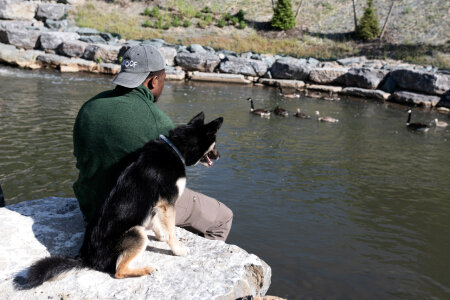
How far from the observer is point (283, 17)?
38812 mm

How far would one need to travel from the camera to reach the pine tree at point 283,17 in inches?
1531

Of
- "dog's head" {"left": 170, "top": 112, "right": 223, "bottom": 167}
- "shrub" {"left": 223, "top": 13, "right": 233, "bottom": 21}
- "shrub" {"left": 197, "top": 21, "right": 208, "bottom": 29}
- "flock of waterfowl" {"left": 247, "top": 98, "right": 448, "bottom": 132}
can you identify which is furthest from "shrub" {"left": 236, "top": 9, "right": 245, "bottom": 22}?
"dog's head" {"left": 170, "top": 112, "right": 223, "bottom": 167}

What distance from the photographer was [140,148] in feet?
11.0

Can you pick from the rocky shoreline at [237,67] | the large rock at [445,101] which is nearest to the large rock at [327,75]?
the rocky shoreline at [237,67]

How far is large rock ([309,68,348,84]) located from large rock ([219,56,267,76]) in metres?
3.29

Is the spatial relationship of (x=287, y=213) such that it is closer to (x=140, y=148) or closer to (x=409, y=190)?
(x=409, y=190)

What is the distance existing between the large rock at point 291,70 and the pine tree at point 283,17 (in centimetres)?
1412

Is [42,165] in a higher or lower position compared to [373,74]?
lower

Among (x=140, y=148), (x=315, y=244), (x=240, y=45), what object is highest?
(x=240, y=45)

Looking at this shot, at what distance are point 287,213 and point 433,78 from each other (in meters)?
18.0

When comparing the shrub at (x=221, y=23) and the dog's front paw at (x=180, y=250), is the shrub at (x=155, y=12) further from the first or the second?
the dog's front paw at (x=180, y=250)

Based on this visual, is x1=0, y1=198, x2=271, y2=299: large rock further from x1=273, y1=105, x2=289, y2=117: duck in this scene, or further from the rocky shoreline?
the rocky shoreline

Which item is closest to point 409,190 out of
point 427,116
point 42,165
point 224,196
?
point 224,196

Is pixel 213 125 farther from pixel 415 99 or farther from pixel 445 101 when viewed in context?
pixel 445 101
